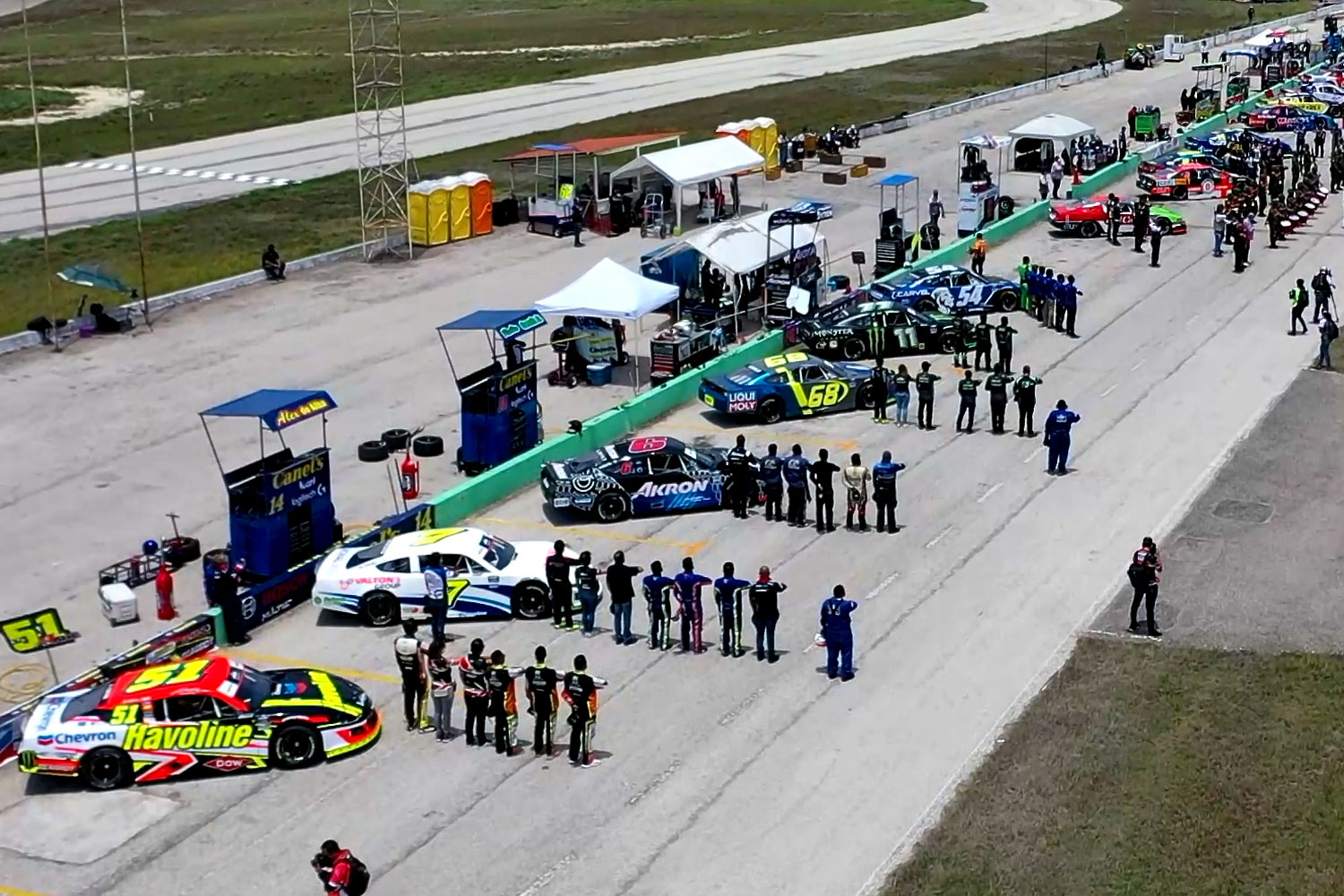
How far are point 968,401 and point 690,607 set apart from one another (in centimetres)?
1085

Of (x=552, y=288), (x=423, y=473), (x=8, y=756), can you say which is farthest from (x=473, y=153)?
(x=8, y=756)

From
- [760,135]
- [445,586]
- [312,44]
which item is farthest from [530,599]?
[312,44]

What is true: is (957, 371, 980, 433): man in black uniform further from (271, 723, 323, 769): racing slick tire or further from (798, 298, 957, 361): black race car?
(271, 723, 323, 769): racing slick tire

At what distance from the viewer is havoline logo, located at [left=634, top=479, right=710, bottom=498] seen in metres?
27.5

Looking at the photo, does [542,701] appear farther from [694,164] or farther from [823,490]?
[694,164]

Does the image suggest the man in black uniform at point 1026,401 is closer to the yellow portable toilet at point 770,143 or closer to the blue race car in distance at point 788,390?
the blue race car in distance at point 788,390

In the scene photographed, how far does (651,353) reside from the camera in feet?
119

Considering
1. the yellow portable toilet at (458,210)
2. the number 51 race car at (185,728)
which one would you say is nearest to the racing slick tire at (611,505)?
the number 51 race car at (185,728)

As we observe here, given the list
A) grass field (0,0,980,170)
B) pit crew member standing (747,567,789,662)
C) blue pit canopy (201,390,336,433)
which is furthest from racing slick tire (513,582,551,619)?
grass field (0,0,980,170)

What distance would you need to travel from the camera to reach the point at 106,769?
19.1 meters

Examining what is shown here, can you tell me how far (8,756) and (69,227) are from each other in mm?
38087

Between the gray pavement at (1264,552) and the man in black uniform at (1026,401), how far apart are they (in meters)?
3.54

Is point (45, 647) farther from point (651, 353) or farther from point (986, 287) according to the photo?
point (986, 287)

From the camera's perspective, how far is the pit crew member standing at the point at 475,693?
1973 cm
